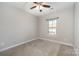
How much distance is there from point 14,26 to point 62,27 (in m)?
0.94

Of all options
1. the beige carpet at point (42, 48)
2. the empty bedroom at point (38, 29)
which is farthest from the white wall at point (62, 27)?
the beige carpet at point (42, 48)

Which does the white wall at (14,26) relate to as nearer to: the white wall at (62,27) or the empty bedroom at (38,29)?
the empty bedroom at (38,29)

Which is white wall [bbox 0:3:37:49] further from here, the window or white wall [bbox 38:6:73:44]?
the window

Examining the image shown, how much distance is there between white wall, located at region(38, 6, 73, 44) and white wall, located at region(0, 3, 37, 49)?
164mm

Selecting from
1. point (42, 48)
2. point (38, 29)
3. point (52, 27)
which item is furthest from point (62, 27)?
point (42, 48)

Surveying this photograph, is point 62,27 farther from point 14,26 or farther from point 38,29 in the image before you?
point 14,26

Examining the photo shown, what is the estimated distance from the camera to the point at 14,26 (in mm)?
1201

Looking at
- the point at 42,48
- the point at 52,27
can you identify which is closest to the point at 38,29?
the point at 52,27

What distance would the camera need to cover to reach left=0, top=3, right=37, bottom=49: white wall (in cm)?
117

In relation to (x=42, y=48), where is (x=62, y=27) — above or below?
above

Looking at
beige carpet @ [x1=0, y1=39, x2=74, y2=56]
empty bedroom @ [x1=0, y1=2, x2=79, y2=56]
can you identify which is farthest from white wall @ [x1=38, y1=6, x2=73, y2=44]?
beige carpet @ [x1=0, y1=39, x2=74, y2=56]

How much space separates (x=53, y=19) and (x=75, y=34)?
1.64ft

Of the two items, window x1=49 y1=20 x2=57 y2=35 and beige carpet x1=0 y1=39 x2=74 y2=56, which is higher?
window x1=49 y1=20 x2=57 y2=35

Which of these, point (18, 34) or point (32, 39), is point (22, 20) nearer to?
point (18, 34)
